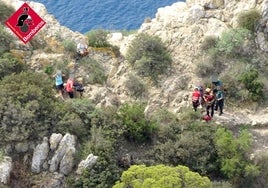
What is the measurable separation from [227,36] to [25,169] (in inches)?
502

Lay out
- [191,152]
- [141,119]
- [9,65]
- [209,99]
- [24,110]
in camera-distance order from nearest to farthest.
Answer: [24,110], [191,152], [141,119], [209,99], [9,65]

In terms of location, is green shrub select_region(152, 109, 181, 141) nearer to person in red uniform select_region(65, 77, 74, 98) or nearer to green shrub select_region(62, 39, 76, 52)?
person in red uniform select_region(65, 77, 74, 98)

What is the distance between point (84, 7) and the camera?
1610 inches

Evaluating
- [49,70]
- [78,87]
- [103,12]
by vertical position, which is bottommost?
[78,87]

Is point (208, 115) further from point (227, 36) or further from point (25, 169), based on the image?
point (25, 169)

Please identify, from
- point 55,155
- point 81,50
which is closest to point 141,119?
point 55,155

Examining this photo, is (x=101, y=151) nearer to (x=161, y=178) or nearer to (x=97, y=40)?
(x=161, y=178)

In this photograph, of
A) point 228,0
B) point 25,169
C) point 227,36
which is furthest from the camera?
point 228,0

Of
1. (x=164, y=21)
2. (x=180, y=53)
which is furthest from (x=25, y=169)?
(x=164, y=21)

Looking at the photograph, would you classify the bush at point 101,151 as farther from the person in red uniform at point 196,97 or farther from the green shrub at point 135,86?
the person in red uniform at point 196,97

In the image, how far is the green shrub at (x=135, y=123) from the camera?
85.0 feet

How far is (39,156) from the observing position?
24156 millimetres

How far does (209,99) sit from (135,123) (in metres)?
3.80

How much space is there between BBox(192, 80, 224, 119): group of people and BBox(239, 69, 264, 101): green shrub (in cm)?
168
